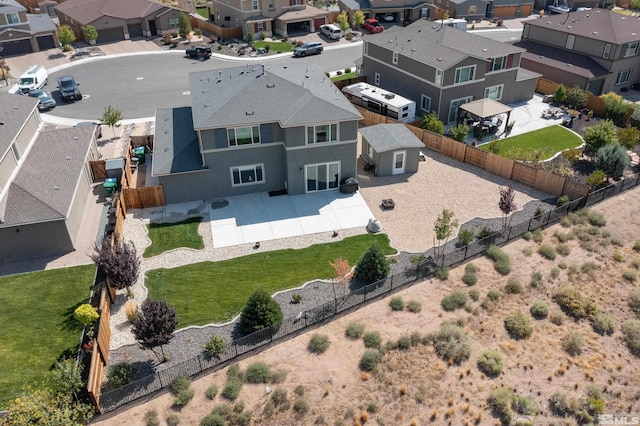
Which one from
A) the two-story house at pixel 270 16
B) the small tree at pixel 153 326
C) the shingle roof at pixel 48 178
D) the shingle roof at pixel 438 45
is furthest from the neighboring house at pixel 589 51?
the small tree at pixel 153 326

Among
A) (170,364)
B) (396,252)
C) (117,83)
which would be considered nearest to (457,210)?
(396,252)

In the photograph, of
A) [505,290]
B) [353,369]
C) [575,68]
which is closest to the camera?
[353,369]

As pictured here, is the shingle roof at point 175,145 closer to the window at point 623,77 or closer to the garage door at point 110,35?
the garage door at point 110,35

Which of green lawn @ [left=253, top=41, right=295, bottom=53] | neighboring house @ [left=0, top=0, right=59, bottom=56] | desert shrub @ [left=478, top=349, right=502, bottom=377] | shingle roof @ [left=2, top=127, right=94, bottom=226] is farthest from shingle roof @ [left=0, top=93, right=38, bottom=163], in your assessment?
green lawn @ [left=253, top=41, right=295, bottom=53]

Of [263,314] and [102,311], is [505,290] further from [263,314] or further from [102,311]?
[102,311]

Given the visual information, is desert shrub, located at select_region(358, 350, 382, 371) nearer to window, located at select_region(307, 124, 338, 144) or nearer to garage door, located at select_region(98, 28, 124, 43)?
window, located at select_region(307, 124, 338, 144)

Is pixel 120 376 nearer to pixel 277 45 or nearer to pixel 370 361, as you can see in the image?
pixel 370 361
